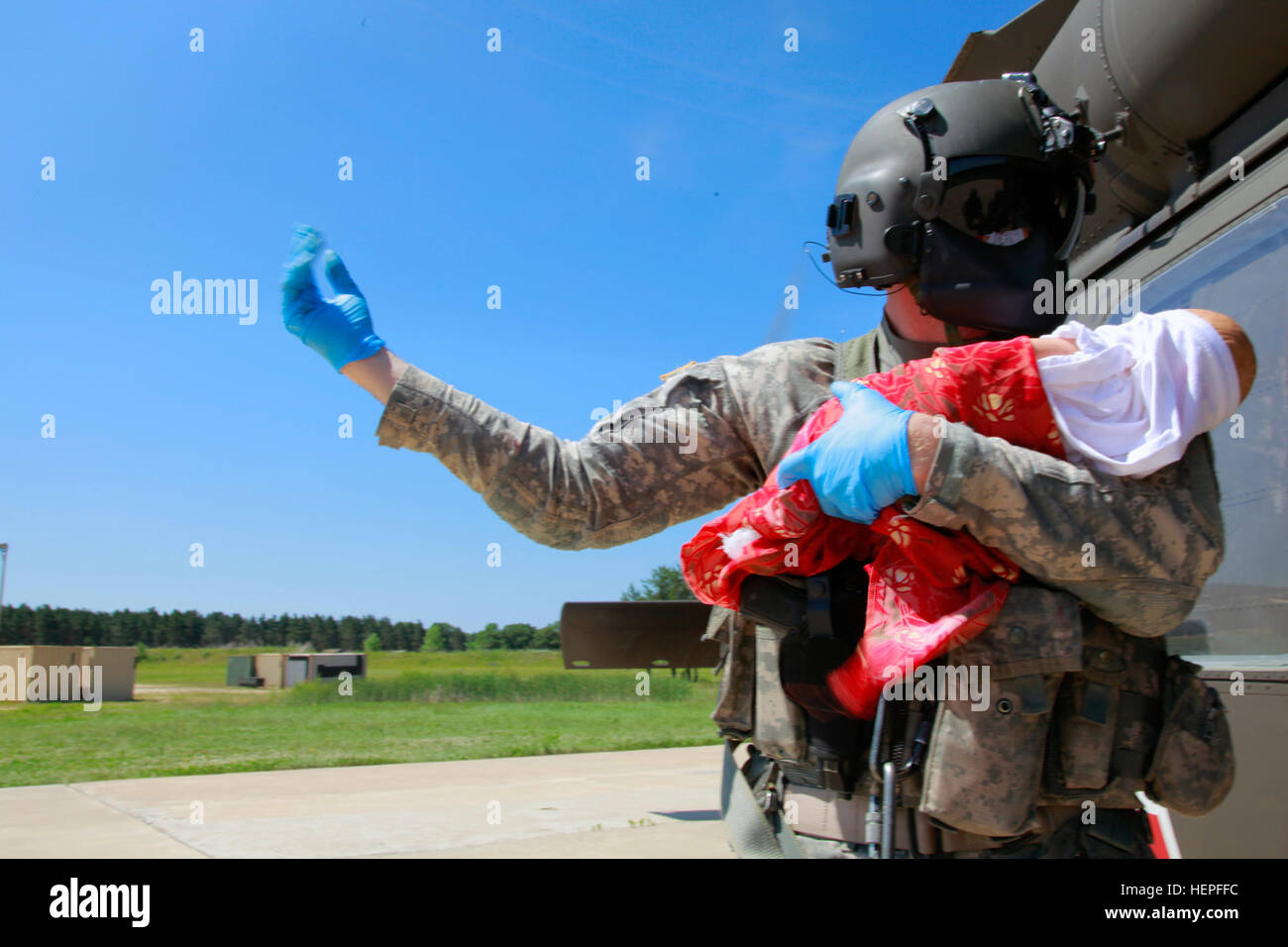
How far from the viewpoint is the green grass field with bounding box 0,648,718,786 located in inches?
362

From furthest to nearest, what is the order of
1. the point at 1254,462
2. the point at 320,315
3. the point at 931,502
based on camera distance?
→ the point at 1254,462, the point at 320,315, the point at 931,502

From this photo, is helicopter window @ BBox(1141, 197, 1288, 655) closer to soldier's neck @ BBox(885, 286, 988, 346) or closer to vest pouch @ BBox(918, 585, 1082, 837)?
soldier's neck @ BBox(885, 286, 988, 346)

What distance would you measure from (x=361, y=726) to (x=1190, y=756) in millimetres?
14209

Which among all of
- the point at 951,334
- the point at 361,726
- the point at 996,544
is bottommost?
the point at 361,726

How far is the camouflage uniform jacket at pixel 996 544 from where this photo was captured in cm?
117

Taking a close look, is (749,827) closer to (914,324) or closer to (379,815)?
(914,324)

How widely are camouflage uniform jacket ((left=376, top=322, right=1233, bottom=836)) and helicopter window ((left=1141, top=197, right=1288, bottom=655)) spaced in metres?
0.79

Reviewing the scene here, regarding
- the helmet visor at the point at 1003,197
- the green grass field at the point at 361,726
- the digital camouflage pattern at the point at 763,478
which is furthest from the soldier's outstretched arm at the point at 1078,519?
the green grass field at the point at 361,726

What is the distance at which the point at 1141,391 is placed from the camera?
1185 mm

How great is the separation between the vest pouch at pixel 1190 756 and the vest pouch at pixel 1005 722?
0.65 feet

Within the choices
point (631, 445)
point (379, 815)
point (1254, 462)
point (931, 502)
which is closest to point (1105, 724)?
point (931, 502)

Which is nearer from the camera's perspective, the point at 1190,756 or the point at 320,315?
the point at 1190,756
